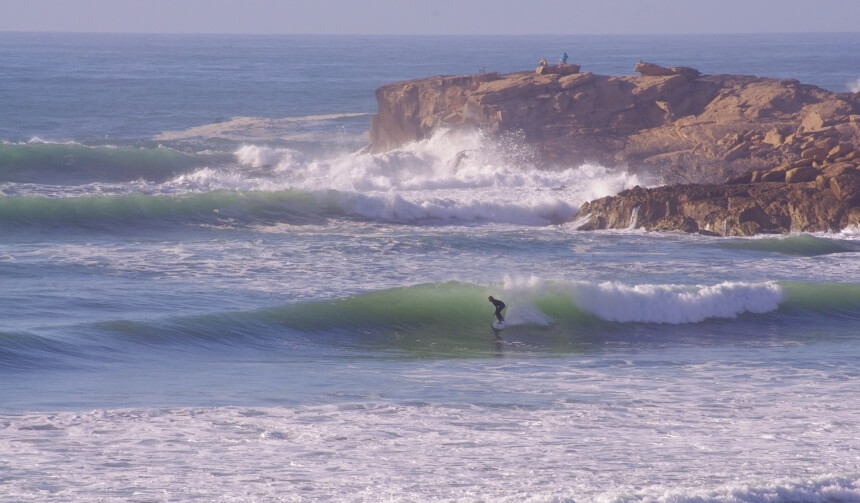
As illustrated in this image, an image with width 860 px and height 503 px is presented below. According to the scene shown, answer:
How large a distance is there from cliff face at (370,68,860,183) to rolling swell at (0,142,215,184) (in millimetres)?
6919

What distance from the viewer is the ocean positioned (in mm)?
9211

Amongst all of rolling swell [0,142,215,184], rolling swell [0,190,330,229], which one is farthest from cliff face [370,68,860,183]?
rolling swell [0,190,330,229]

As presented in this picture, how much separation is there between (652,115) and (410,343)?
59.8ft

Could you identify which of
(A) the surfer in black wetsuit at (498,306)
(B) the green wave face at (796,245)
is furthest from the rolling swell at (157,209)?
(A) the surfer in black wetsuit at (498,306)

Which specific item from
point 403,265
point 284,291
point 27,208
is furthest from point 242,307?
point 27,208

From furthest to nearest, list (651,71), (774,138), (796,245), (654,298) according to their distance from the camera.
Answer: (651,71) < (774,138) < (796,245) < (654,298)

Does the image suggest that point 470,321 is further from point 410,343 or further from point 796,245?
point 796,245

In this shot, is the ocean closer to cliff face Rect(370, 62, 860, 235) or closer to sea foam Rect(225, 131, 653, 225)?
sea foam Rect(225, 131, 653, 225)

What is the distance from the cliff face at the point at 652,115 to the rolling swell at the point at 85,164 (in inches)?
272

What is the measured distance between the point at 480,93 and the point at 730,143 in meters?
6.97

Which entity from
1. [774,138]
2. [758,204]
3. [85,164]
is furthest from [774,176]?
[85,164]

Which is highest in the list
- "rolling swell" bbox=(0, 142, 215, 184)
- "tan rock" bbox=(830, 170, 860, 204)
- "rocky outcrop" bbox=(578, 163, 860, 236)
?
"tan rock" bbox=(830, 170, 860, 204)

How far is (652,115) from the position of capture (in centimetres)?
3200

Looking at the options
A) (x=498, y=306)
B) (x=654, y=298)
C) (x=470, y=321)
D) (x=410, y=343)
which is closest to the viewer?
(x=410, y=343)
